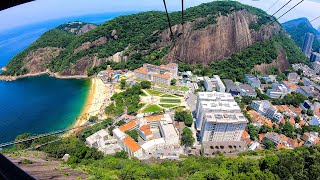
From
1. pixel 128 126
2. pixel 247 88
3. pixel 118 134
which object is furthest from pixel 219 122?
pixel 247 88

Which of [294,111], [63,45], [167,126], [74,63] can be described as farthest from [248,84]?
[63,45]

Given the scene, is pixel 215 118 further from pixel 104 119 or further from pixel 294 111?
pixel 294 111

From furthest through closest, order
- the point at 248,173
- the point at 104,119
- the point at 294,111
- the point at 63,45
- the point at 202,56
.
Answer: the point at 63,45 < the point at 202,56 < the point at 294,111 < the point at 104,119 < the point at 248,173

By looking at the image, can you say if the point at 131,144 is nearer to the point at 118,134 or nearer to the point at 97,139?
the point at 118,134

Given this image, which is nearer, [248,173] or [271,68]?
[248,173]

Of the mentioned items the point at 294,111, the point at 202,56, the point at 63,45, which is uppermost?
the point at 63,45

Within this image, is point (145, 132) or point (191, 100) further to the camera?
point (191, 100)

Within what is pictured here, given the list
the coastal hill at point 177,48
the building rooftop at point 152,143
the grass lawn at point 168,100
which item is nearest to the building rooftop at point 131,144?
the building rooftop at point 152,143

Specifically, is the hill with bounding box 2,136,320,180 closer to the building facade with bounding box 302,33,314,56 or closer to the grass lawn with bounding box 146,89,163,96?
the grass lawn with bounding box 146,89,163,96
